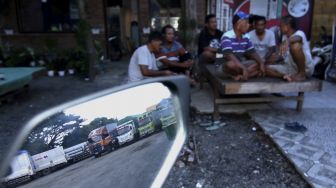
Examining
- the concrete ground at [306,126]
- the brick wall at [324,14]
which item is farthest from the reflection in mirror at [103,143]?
→ the brick wall at [324,14]

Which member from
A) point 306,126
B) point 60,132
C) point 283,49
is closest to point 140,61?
point 306,126

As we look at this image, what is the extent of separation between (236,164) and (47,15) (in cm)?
866

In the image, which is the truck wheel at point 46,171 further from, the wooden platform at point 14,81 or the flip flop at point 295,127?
the wooden platform at point 14,81

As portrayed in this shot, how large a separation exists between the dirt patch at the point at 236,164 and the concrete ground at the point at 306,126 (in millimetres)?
116

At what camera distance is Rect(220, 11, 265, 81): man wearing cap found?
4500 mm

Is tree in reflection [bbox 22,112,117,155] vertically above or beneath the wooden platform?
above

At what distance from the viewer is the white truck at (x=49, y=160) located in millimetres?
1116

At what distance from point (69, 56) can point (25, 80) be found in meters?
2.56

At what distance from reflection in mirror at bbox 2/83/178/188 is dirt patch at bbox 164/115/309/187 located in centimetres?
161

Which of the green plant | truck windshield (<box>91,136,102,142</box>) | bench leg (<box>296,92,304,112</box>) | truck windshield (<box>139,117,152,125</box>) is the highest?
truck windshield (<box>139,117,152,125</box>)

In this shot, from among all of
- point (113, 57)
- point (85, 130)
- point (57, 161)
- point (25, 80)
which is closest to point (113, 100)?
point (85, 130)

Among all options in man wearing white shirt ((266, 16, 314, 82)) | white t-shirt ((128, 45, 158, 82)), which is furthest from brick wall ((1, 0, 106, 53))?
man wearing white shirt ((266, 16, 314, 82))

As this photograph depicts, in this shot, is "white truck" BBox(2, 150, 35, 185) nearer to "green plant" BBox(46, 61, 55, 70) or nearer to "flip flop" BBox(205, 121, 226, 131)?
"flip flop" BBox(205, 121, 226, 131)

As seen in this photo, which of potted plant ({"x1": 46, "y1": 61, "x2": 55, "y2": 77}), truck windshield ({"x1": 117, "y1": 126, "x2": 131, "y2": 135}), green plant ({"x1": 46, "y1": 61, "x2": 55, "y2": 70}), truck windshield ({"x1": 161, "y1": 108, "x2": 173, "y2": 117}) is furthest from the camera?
green plant ({"x1": 46, "y1": 61, "x2": 55, "y2": 70})
